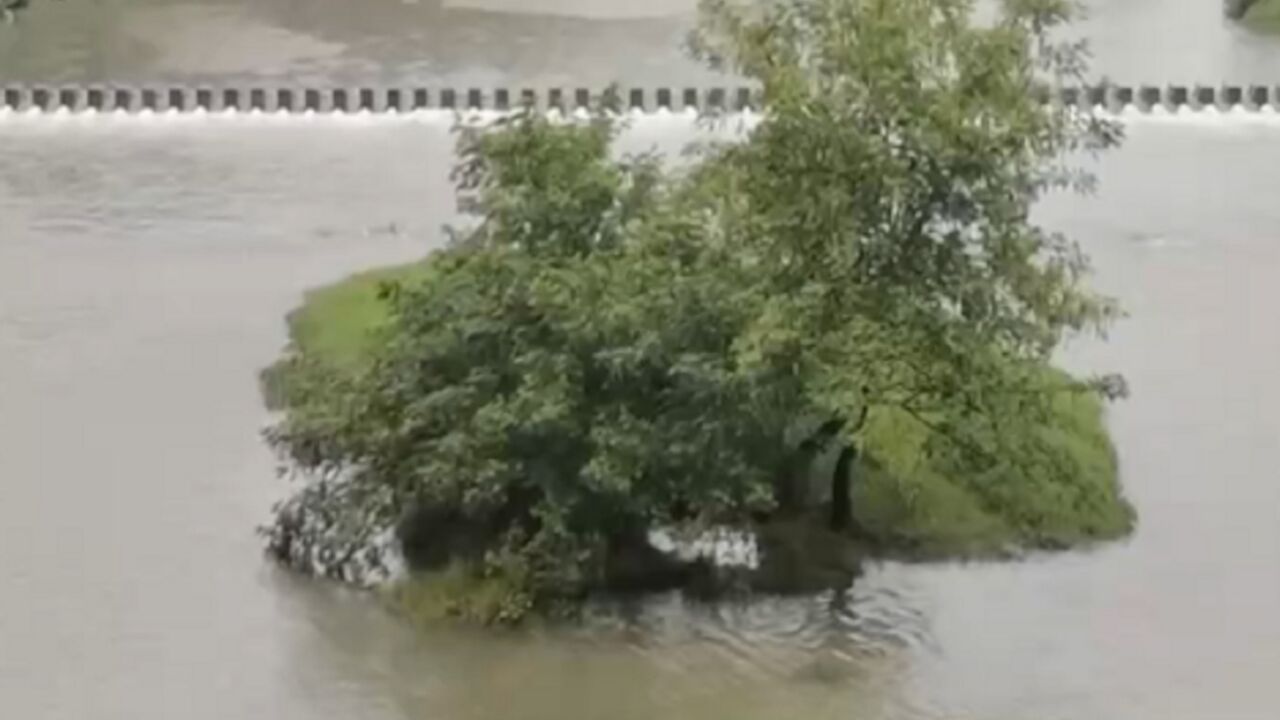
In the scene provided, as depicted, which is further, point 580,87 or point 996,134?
point 580,87

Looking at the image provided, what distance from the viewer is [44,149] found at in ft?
91.7

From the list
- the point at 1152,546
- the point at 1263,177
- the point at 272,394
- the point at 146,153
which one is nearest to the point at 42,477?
the point at 272,394

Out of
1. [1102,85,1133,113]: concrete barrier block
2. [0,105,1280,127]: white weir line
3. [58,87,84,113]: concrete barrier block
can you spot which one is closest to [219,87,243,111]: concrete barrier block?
[0,105,1280,127]: white weir line

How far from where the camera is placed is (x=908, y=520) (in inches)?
699

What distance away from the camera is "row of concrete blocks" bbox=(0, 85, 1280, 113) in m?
29.8

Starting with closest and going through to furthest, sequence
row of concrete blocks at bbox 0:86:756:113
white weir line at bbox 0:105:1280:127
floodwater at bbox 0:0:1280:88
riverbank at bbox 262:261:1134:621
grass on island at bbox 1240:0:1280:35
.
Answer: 1. riverbank at bbox 262:261:1134:621
2. white weir line at bbox 0:105:1280:127
3. row of concrete blocks at bbox 0:86:756:113
4. floodwater at bbox 0:0:1280:88
5. grass on island at bbox 1240:0:1280:35

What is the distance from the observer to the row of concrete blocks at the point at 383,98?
29.8 m

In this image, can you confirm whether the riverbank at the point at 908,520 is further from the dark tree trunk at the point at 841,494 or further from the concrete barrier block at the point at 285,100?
the concrete barrier block at the point at 285,100

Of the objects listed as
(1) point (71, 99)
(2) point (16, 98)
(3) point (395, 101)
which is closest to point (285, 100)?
(3) point (395, 101)

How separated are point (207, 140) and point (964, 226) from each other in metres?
13.3

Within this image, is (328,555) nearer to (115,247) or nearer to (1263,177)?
(115,247)

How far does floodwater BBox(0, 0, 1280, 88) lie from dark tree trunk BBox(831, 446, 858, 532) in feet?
45.3

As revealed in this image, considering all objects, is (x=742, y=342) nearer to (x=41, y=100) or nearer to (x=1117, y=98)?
(x=1117, y=98)

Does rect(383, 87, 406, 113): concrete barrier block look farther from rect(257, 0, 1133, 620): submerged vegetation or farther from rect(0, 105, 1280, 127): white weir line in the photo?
rect(257, 0, 1133, 620): submerged vegetation
